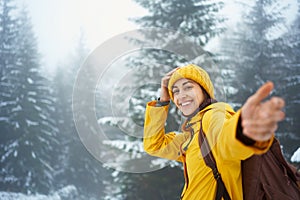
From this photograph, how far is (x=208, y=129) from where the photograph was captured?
122cm

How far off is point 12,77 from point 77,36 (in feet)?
7.34

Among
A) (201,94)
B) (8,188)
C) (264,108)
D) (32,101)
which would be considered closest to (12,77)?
(32,101)

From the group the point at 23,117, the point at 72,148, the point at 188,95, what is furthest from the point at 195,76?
the point at 72,148

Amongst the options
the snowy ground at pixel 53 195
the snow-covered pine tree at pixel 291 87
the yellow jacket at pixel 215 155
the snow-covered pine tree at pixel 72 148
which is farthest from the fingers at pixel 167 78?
the snow-covered pine tree at pixel 72 148

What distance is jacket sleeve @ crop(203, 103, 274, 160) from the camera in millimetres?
878

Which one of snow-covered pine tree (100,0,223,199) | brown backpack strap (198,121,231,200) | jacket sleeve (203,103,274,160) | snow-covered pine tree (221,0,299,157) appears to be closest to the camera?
jacket sleeve (203,103,274,160)

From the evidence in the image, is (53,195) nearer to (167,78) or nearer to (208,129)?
(167,78)

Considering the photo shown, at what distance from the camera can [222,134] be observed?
3.39ft

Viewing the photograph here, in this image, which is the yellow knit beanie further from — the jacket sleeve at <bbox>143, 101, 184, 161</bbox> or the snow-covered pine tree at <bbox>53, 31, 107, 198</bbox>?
the snow-covered pine tree at <bbox>53, 31, 107, 198</bbox>

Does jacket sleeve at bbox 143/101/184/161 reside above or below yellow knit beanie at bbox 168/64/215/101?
below

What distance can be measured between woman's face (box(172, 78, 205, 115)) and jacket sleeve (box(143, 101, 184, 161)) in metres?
0.15

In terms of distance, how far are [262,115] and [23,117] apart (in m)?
8.61

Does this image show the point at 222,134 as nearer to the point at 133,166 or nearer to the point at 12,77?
the point at 133,166

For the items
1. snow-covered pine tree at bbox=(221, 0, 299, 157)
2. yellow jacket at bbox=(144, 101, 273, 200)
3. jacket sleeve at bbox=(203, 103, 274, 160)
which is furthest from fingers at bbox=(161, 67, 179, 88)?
snow-covered pine tree at bbox=(221, 0, 299, 157)
